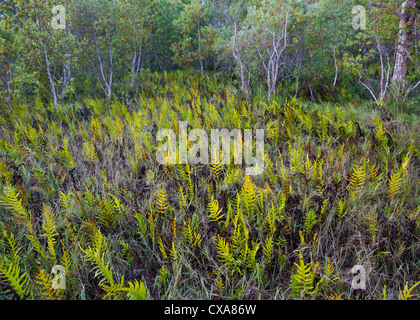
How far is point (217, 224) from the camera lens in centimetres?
201

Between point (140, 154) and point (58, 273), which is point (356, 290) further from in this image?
point (140, 154)

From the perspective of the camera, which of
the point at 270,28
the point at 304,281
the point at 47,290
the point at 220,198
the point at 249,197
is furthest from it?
the point at 270,28

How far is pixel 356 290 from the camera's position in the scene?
152 cm

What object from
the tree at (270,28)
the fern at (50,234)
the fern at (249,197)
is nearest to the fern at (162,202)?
the fern at (249,197)

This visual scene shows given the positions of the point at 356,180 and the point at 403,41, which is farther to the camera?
the point at 403,41

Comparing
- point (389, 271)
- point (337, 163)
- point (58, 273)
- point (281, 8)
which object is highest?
Answer: point (281, 8)

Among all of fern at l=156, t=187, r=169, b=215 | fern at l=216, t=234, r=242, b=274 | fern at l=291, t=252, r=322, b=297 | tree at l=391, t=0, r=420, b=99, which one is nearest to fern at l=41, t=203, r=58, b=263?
fern at l=156, t=187, r=169, b=215

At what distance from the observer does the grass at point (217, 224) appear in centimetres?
161

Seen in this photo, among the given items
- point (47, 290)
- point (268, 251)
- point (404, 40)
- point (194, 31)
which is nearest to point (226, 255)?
point (268, 251)

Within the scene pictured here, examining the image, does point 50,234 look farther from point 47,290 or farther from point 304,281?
point 304,281
